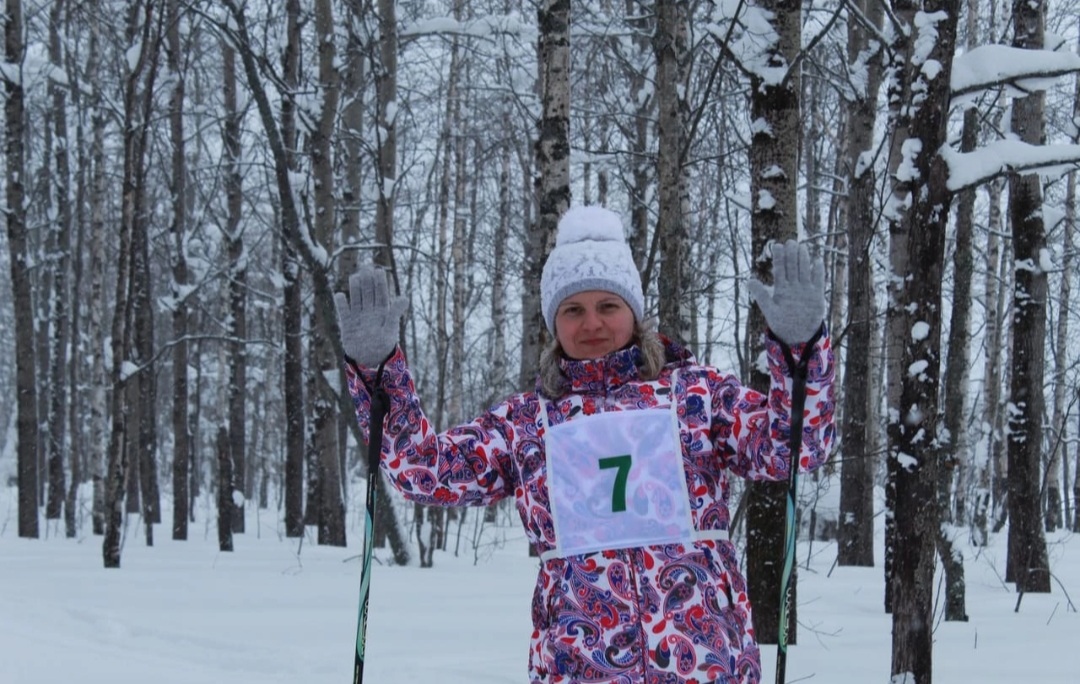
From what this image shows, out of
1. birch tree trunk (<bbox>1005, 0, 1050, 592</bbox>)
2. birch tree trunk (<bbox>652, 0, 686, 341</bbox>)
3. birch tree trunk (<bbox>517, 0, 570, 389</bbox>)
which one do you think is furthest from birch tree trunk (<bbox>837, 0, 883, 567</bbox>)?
birch tree trunk (<bbox>517, 0, 570, 389</bbox>)

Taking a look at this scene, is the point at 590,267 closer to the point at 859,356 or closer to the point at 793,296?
the point at 793,296

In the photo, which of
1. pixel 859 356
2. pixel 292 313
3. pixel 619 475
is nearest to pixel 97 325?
pixel 292 313

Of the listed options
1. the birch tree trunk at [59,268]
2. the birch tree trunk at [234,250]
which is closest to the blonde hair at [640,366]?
the birch tree trunk at [234,250]

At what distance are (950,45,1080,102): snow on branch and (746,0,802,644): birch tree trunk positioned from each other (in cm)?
93

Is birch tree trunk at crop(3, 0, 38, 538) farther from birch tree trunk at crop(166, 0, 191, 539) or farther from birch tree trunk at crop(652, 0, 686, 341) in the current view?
birch tree trunk at crop(652, 0, 686, 341)

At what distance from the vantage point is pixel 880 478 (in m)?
25.1

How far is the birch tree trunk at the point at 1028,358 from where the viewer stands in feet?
28.5

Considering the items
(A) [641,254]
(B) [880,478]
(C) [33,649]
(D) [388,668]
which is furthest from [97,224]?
(B) [880,478]

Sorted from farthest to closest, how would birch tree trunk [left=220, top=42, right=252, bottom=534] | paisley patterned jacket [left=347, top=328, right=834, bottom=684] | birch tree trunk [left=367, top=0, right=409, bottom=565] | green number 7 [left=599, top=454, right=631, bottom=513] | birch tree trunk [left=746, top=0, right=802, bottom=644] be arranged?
birch tree trunk [left=220, top=42, right=252, bottom=534] < birch tree trunk [left=367, top=0, right=409, bottom=565] < birch tree trunk [left=746, top=0, right=802, bottom=644] < green number 7 [left=599, top=454, right=631, bottom=513] < paisley patterned jacket [left=347, top=328, right=834, bottom=684]

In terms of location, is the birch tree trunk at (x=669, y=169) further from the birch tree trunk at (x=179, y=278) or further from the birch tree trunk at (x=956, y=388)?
the birch tree trunk at (x=179, y=278)

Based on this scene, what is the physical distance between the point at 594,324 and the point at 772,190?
2745 mm

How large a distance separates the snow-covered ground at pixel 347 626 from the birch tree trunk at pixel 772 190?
49 centimetres

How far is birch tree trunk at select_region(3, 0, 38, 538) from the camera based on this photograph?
1257 cm

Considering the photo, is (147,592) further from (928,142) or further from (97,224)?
(97,224)
